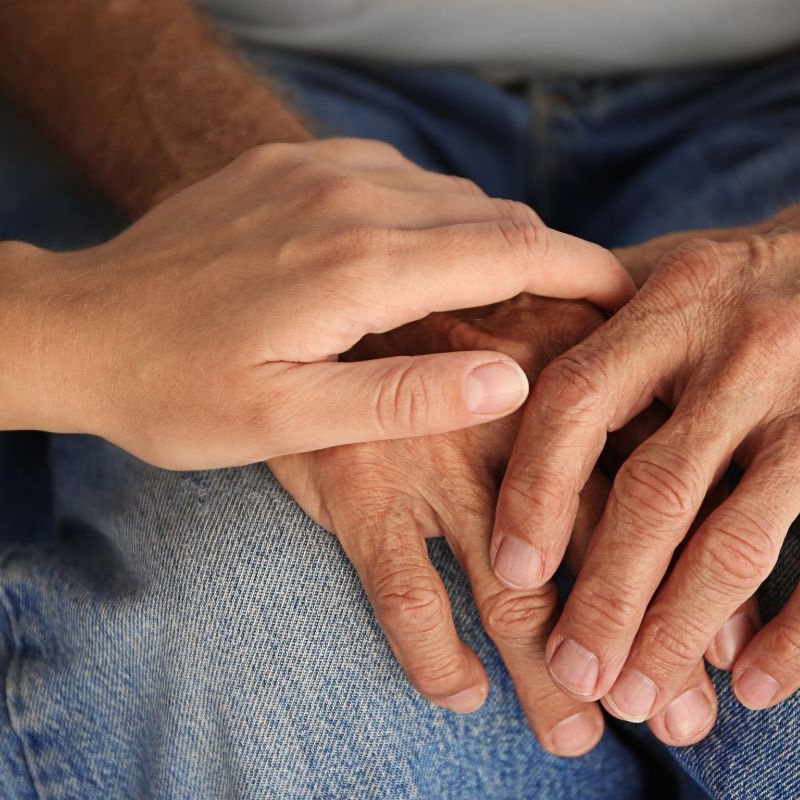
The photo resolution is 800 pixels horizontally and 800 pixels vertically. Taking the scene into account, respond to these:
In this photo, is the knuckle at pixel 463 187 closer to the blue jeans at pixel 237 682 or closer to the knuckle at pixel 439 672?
the blue jeans at pixel 237 682

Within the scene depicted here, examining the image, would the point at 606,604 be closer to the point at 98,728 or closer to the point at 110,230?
the point at 98,728

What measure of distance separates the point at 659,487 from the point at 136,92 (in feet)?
2.75

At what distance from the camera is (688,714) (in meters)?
0.73

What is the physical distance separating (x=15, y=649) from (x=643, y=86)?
3.50 ft

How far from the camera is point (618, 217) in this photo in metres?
1.27

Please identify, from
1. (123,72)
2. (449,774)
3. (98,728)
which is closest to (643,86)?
(123,72)

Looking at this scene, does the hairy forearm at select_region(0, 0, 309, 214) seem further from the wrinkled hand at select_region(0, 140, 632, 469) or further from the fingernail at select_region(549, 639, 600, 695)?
the fingernail at select_region(549, 639, 600, 695)

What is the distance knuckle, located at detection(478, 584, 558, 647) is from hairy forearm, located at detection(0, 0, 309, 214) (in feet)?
1.92

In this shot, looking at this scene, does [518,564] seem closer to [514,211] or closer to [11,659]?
[514,211]

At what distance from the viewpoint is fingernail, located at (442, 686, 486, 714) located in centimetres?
75

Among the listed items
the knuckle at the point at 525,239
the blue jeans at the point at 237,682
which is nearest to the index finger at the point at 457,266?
the knuckle at the point at 525,239

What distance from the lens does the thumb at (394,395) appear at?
705 millimetres

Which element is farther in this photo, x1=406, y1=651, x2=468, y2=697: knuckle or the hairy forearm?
the hairy forearm

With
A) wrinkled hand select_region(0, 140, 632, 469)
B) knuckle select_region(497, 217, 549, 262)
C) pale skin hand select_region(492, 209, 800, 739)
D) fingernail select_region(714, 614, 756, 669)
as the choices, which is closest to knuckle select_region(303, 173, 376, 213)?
wrinkled hand select_region(0, 140, 632, 469)
